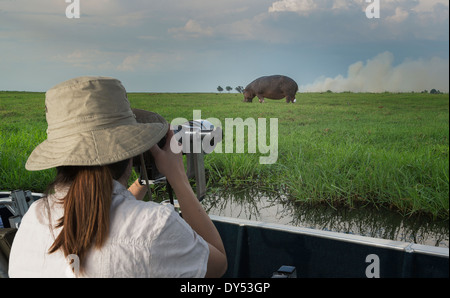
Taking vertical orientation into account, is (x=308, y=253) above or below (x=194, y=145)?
below

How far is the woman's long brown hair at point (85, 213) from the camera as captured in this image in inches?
22.5

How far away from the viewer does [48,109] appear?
67cm

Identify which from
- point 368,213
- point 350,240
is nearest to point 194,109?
point 368,213

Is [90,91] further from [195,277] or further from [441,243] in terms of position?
[441,243]

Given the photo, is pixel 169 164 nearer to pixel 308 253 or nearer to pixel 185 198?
pixel 185 198

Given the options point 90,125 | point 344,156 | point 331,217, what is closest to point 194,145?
point 90,125

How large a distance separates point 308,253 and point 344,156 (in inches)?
83.8

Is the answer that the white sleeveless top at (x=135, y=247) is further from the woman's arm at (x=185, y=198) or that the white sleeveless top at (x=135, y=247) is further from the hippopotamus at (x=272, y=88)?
the hippopotamus at (x=272, y=88)

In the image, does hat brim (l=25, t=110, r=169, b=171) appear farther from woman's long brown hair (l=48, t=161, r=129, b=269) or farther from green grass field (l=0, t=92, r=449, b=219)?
green grass field (l=0, t=92, r=449, b=219)

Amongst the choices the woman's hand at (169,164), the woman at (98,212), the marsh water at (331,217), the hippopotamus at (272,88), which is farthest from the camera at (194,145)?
the hippopotamus at (272,88)

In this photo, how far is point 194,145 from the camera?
89cm

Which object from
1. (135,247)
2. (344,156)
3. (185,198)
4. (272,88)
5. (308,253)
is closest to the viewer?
(135,247)

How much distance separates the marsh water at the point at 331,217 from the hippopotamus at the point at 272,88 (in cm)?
361
